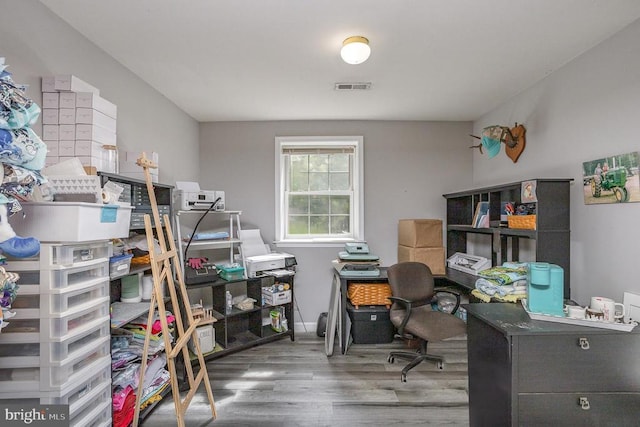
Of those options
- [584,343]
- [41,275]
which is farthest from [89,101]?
[584,343]

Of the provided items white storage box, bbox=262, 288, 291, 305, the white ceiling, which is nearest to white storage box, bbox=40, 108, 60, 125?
the white ceiling

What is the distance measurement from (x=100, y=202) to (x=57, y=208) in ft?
0.65

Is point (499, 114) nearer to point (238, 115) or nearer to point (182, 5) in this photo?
point (238, 115)

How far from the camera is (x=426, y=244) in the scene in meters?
3.34

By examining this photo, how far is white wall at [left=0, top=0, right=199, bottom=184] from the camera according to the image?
1.58 m

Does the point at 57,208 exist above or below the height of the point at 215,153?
below

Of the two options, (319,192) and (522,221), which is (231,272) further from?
(522,221)

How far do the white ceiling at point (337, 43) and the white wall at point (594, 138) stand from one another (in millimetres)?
150

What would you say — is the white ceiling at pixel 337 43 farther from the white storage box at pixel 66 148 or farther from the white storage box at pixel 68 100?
the white storage box at pixel 66 148

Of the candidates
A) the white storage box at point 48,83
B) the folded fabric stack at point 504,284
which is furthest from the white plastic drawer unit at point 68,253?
the folded fabric stack at point 504,284

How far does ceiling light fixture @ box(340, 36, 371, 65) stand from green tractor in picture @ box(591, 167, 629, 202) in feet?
5.79

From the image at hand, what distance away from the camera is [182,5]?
1.70 metres

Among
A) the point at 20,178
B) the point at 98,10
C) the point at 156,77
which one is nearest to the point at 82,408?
the point at 20,178

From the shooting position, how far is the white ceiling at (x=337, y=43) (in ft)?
5.69
